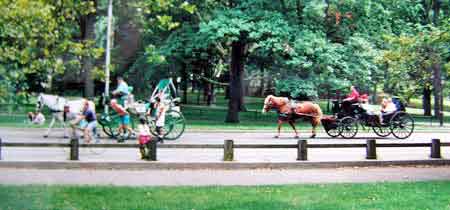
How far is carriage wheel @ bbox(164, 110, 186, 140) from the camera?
19.7m

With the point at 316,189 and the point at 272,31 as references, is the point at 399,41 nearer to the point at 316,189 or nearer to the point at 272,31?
the point at 316,189

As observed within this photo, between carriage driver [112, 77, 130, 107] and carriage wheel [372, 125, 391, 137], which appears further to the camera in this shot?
carriage wheel [372, 125, 391, 137]

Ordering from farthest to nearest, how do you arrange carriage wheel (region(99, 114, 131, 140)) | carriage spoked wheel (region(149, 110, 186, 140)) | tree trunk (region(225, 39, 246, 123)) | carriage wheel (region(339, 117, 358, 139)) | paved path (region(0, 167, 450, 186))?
tree trunk (region(225, 39, 246, 123)) < carriage wheel (region(339, 117, 358, 139)) < carriage spoked wheel (region(149, 110, 186, 140)) < carriage wheel (region(99, 114, 131, 140)) < paved path (region(0, 167, 450, 186))

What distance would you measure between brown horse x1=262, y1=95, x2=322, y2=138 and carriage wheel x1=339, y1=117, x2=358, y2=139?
91 centimetres

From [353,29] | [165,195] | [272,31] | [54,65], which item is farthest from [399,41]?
[353,29]

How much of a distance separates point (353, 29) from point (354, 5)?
224 cm

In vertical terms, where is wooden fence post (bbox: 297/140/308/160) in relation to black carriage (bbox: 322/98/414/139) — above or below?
below

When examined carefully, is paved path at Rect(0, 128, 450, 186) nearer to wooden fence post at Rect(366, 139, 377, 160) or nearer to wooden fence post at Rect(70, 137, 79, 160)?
wooden fence post at Rect(70, 137, 79, 160)

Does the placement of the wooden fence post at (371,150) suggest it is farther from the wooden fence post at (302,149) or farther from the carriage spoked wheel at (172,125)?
the carriage spoked wheel at (172,125)


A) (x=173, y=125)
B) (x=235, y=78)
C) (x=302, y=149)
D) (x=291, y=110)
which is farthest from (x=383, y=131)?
(x=235, y=78)

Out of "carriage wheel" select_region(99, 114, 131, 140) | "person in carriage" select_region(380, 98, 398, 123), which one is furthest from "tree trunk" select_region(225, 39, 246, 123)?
"carriage wheel" select_region(99, 114, 131, 140)

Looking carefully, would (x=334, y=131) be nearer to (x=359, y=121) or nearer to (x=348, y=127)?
(x=348, y=127)

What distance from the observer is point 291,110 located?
22.2 metres

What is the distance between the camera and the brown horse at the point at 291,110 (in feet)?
73.0
